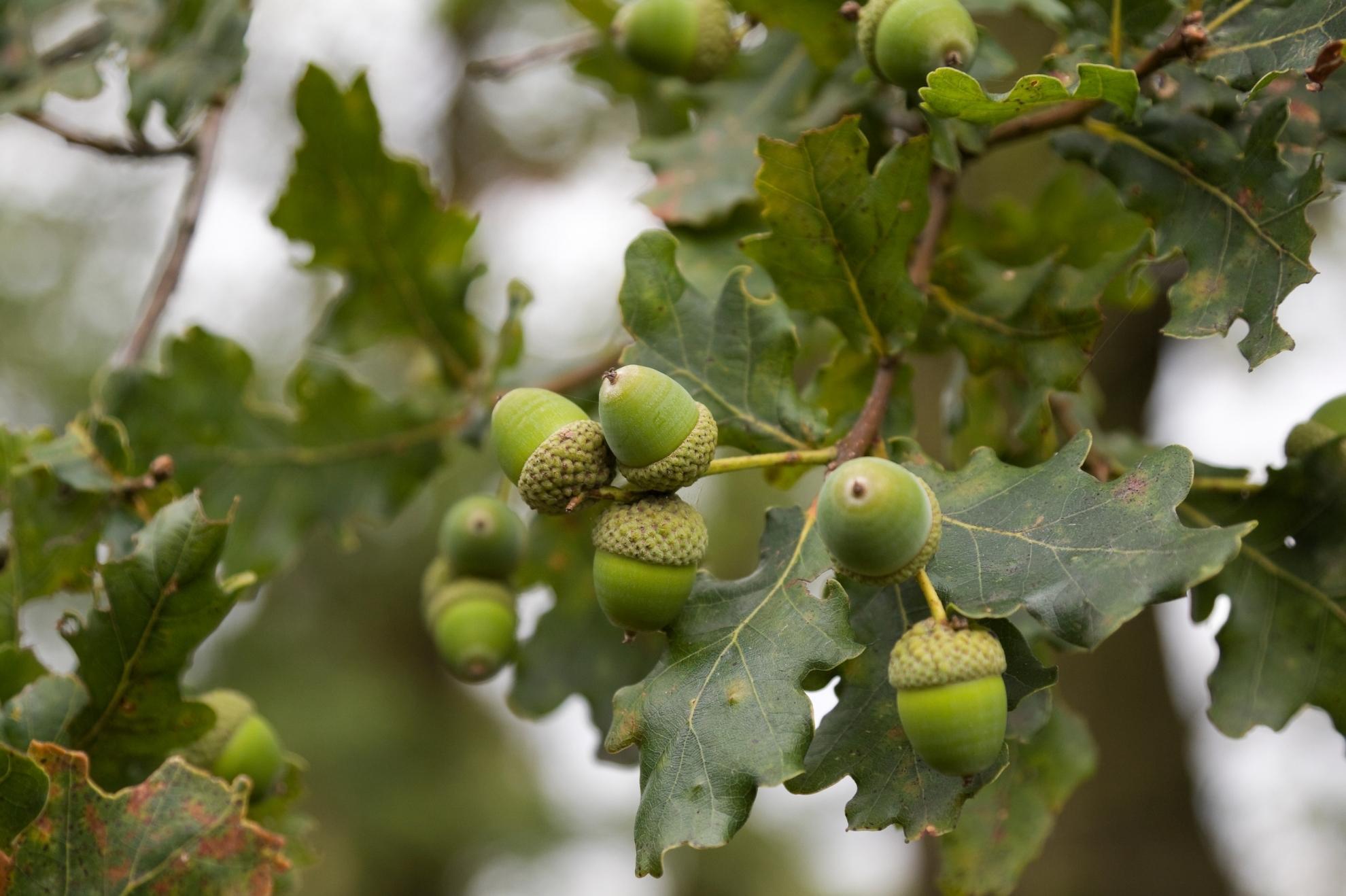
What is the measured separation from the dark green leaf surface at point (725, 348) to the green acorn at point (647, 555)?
168 millimetres

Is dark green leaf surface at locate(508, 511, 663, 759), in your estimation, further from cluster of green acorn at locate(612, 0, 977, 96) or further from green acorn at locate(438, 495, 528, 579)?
cluster of green acorn at locate(612, 0, 977, 96)

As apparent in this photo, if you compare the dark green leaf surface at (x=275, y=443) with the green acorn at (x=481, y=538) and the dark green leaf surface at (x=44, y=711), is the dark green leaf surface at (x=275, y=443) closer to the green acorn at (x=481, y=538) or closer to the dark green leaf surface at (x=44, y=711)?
the green acorn at (x=481, y=538)

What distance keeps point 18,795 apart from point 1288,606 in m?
1.21

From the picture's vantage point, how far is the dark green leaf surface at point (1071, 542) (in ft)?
2.43

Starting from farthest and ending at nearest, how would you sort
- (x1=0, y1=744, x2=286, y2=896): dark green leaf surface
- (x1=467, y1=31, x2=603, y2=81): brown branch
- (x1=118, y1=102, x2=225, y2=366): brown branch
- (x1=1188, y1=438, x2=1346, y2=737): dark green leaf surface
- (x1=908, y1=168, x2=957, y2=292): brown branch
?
(x1=467, y1=31, x2=603, y2=81): brown branch < (x1=118, y1=102, x2=225, y2=366): brown branch < (x1=908, y1=168, x2=957, y2=292): brown branch < (x1=1188, y1=438, x2=1346, y2=737): dark green leaf surface < (x1=0, y1=744, x2=286, y2=896): dark green leaf surface

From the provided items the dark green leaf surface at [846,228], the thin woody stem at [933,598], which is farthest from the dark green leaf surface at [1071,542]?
the dark green leaf surface at [846,228]

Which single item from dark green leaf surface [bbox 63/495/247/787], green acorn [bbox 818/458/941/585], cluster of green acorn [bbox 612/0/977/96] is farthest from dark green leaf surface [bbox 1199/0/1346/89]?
dark green leaf surface [bbox 63/495/247/787]

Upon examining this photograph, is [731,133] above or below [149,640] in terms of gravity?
above

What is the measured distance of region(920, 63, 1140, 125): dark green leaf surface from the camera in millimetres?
857

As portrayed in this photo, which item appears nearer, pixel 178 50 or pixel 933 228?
pixel 933 228

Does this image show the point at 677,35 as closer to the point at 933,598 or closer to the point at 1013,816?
the point at 933,598

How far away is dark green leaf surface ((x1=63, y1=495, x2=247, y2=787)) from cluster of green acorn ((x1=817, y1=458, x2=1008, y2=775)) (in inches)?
23.6

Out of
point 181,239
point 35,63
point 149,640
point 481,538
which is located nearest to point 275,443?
point 181,239

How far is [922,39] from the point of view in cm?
95
